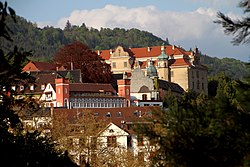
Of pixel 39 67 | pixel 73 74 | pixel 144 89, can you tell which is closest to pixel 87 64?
pixel 73 74

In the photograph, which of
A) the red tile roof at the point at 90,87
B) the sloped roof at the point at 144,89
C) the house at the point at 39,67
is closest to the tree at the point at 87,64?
the sloped roof at the point at 144,89

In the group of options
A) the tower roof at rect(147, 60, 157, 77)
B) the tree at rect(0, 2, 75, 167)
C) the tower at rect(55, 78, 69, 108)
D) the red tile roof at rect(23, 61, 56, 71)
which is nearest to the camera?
the tree at rect(0, 2, 75, 167)

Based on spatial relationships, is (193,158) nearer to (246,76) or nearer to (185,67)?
(246,76)

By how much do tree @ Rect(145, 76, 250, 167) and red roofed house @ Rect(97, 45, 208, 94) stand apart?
13222cm

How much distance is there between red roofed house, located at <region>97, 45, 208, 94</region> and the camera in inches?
6304

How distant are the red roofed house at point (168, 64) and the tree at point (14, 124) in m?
127

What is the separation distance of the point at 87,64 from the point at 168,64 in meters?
33.8

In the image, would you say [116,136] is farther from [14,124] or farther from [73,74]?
[73,74]

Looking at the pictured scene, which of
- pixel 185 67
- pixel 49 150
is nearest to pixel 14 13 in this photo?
pixel 49 150

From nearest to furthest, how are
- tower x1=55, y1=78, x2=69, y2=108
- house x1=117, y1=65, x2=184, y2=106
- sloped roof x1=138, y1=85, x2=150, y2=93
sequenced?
tower x1=55, y1=78, x2=69, y2=108 < house x1=117, y1=65, x2=184, y2=106 < sloped roof x1=138, y1=85, x2=150, y2=93

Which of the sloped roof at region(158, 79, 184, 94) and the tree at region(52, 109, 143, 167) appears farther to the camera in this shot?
the sloped roof at region(158, 79, 184, 94)

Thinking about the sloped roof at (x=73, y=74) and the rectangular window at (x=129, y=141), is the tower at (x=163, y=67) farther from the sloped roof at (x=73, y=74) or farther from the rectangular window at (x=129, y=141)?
the rectangular window at (x=129, y=141)

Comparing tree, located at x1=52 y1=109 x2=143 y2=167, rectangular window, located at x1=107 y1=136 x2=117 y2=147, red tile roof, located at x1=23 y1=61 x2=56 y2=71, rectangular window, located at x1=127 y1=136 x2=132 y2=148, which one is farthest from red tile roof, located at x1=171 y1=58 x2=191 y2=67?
tree, located at x1=52 y1=109 x2=143 y2=167

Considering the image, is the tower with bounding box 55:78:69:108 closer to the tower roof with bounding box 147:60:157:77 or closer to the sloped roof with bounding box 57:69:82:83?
the sloped roof with bounding box 57:69:82:83
